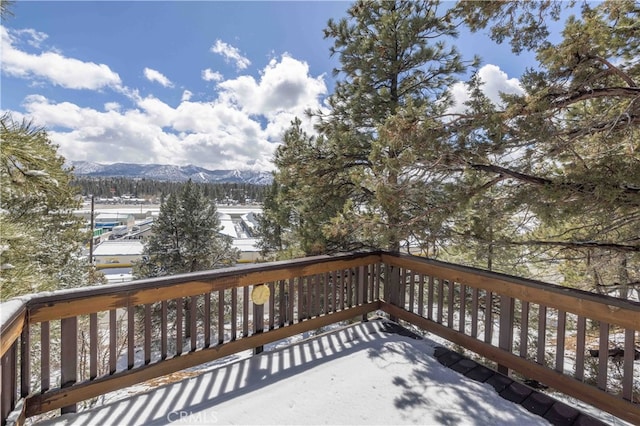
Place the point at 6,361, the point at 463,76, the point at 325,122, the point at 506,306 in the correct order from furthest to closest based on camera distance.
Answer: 1. the point at 325,122
2. the point at 463,76
3. the point at 506,306
4. the point at 6,361

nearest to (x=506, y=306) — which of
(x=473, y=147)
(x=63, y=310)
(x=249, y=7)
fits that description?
(x=473, y=147)

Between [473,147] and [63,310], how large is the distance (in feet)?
11.9

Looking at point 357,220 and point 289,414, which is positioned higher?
point 357,220

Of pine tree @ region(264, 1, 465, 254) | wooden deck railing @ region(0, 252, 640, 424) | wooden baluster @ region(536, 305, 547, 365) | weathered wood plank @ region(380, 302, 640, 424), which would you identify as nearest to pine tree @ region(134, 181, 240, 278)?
pine tree @ region(264, 1, 465, 254)

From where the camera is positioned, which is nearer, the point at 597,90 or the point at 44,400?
the point at 44,400

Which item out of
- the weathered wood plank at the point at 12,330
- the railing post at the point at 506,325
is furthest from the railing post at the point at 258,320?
the railing post at the point at 506,325

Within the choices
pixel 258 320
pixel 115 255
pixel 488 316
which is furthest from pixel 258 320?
pixel 115 255

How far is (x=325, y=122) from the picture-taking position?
6051 mm

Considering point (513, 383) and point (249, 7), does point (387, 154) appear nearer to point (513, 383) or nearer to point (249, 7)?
point (513, 383)

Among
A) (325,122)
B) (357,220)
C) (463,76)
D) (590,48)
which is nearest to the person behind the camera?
(590,48)

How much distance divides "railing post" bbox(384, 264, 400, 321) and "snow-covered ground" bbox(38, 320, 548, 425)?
0.77 meters

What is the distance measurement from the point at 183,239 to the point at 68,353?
1177 cm

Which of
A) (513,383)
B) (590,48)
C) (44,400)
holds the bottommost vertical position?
(513,383)

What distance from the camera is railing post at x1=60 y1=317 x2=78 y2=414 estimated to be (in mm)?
1857
